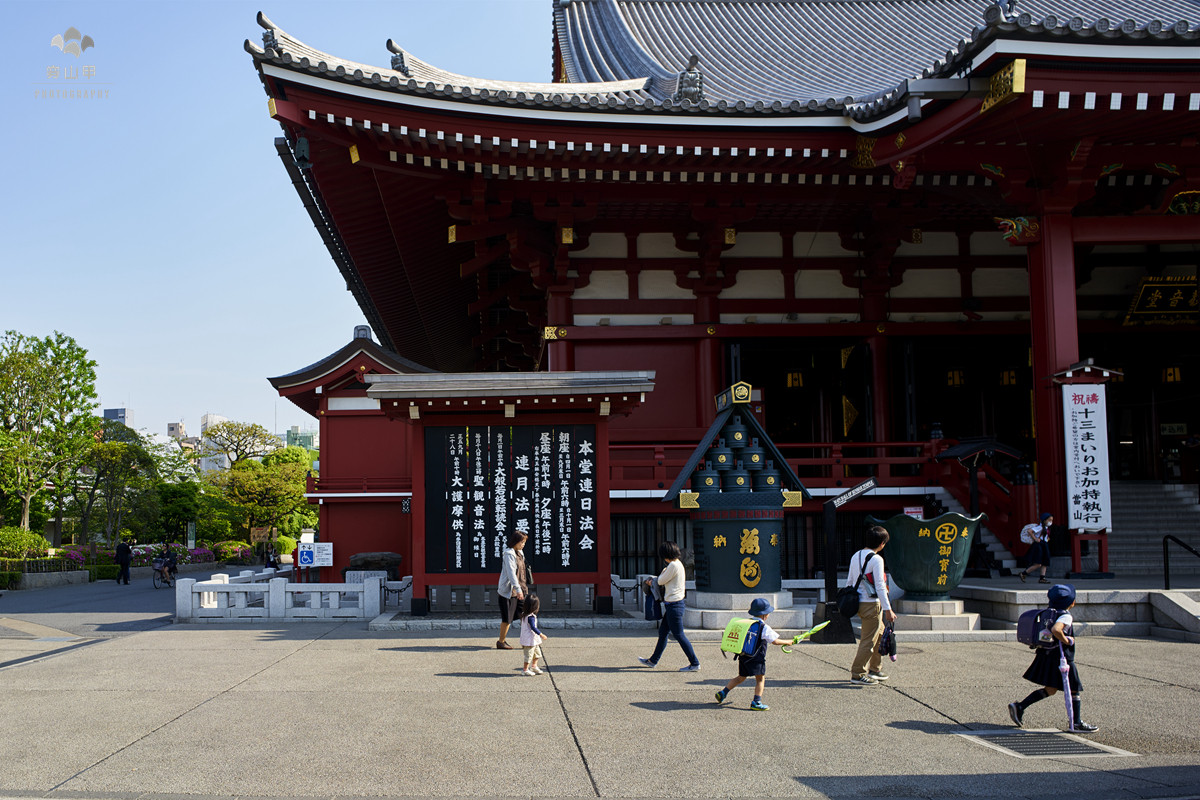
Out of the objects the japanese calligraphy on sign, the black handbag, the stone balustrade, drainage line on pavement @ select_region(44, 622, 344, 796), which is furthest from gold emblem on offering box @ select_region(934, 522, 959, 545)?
the japanese calligraphy on sign

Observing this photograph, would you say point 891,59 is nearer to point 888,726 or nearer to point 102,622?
point 888,726

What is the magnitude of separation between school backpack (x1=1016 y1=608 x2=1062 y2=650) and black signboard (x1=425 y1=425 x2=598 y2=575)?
768cm

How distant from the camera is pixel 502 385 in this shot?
13.4m

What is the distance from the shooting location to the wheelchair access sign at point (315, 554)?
785 inches

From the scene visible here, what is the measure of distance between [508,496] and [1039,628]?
853 centimetres

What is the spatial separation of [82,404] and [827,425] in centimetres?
3556

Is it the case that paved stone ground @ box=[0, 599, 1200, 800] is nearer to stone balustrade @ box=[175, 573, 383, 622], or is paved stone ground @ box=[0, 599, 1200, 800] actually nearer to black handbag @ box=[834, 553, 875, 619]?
black handbag @ box=[834, 553, 875, 619]

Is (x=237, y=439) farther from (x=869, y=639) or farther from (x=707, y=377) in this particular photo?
(x=869, y=639)

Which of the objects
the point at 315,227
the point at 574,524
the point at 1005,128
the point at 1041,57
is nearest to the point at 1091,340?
the point at 1005,128

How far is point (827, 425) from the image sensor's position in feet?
65.5

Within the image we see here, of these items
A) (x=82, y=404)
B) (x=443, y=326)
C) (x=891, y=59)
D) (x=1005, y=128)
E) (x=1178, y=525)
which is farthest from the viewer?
(x=82, y=404)

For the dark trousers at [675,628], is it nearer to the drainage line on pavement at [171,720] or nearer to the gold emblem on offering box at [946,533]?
the gold emblem on offering box at [946,533]

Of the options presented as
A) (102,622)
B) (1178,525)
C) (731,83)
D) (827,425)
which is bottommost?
(102,622)

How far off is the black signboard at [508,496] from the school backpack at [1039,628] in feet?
25.2
